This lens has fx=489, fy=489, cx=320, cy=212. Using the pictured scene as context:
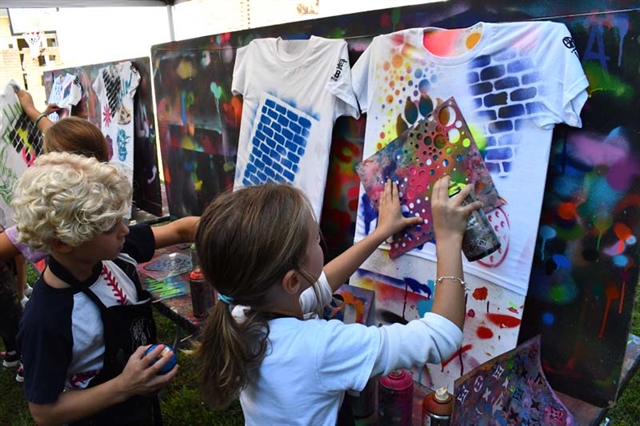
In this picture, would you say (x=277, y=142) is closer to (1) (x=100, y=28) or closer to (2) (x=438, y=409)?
(2) (x=438, y=409)

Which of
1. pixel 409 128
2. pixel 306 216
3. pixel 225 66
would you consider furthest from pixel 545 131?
pixel 225 66

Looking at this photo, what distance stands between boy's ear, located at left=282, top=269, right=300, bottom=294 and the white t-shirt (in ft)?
0.22

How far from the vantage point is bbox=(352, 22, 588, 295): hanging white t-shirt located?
4.35 feet

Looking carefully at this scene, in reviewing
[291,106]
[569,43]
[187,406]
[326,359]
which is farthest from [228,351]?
[187,406]

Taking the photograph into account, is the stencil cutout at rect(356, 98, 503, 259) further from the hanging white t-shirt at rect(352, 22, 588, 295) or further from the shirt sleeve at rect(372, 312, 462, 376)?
the shirt sleeve at rect(372, 312, 462, 376)

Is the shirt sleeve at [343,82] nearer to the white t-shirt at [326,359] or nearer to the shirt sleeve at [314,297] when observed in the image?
the shirt sleeve at [314,297]

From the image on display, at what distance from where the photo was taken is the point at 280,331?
3.44 feet

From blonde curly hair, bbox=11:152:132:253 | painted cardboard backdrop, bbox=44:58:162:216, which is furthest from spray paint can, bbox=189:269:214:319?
painted cardboard backdrop, bbox=44:58:162:216

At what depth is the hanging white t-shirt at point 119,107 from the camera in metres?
3.30

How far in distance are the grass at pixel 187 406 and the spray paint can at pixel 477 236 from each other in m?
1.61

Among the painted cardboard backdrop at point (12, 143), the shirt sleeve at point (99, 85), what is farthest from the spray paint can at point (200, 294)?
the shirt sleeve at point (99, 85)

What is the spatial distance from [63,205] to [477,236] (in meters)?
1.08

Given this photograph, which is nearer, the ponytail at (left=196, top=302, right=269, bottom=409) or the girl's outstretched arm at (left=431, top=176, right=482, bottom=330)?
the ponytail at (left=196, top=302, right=269, bottom=409)

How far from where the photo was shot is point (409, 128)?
1691 millimetres
